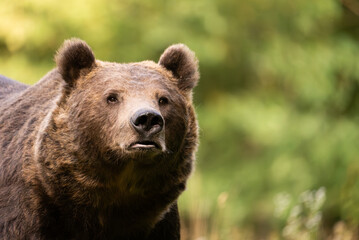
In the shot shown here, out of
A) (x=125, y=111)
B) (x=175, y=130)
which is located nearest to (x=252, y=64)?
(x=175, y=130)

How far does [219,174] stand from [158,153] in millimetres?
9098

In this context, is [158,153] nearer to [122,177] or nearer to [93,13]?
[122,177]

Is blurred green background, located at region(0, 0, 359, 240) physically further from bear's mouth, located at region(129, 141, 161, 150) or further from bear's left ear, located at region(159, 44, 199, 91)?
bear's mouth, located at region(129, 141, 161, 150)

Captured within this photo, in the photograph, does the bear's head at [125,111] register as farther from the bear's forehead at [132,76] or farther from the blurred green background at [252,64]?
the blurred green background at [252,64]

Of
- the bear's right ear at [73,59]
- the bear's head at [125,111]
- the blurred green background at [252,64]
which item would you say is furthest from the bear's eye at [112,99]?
the blurred green background at [252,64]

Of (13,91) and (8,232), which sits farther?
(13,91)

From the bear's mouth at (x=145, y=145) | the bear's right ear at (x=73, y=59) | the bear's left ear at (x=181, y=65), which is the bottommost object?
the bear's mouth at (x=145, y=145)

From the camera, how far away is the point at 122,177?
4680mm

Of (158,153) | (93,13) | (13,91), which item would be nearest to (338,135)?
(93,13)

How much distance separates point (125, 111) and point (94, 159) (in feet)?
1.20

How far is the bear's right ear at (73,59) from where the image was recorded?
491 cm

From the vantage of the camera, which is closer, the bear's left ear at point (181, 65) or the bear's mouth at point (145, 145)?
the bear's mouth at point (145, 145)

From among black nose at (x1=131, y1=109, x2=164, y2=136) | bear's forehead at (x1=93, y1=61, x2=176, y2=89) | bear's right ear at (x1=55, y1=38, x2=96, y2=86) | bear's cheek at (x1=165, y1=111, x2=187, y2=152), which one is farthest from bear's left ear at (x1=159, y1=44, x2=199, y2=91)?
black nose at (x1=131, y1=109, x2=164, y2=136)

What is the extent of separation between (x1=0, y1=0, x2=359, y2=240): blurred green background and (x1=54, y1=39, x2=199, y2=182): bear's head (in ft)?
23.5
